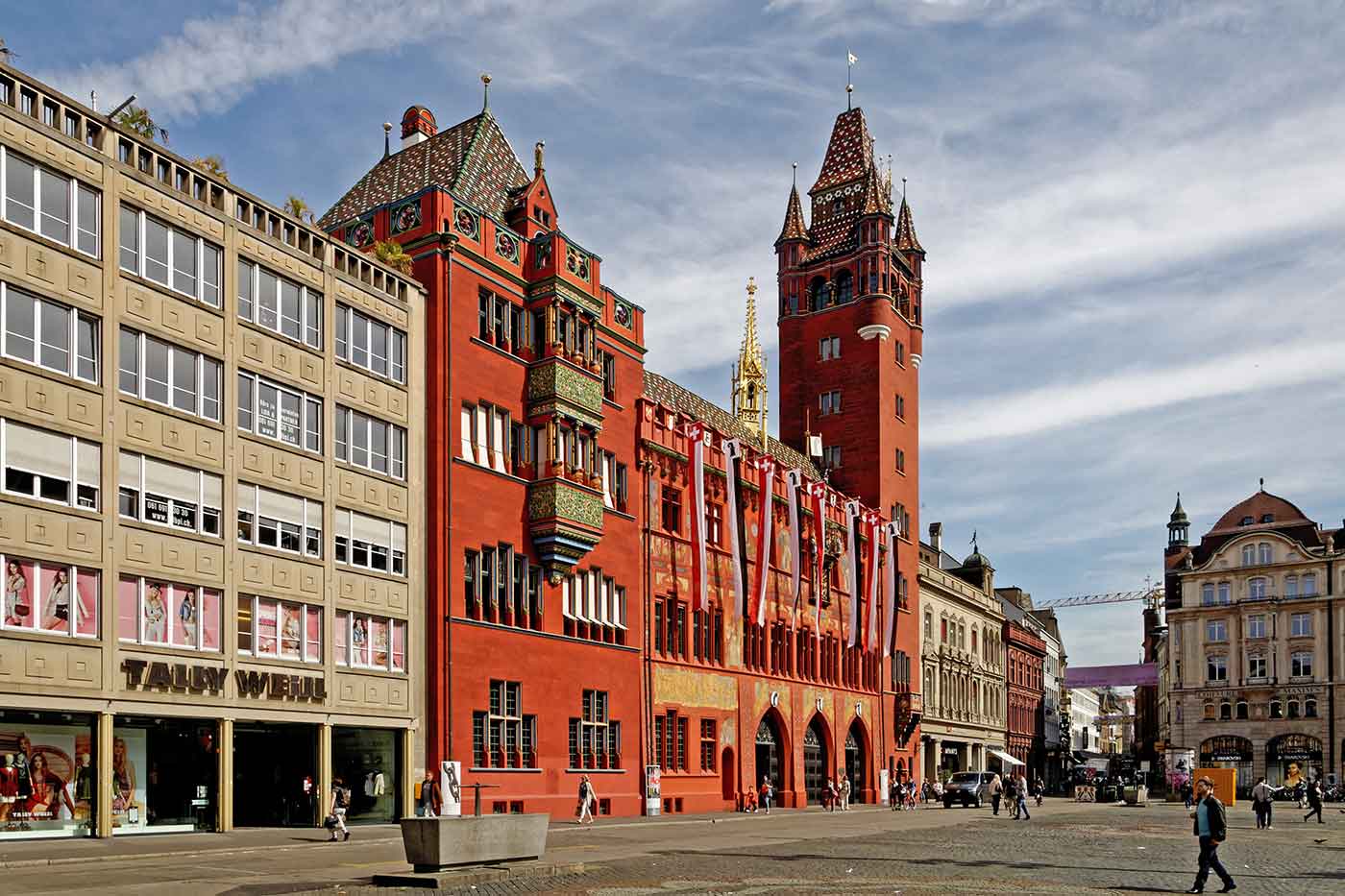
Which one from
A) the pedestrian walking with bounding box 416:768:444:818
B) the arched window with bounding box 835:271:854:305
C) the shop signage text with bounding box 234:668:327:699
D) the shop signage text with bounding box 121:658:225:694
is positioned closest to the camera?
the shop signage text with bounding box 121:658:225:694

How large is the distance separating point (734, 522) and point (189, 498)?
31620 millimetres

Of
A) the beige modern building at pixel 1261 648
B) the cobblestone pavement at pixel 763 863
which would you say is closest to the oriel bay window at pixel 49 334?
the cobblestone pavement at pixel 763 863

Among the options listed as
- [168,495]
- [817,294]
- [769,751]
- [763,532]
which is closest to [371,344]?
[168,495]

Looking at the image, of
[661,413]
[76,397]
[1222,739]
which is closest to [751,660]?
[661,413]

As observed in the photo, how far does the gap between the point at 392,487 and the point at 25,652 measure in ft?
48.1

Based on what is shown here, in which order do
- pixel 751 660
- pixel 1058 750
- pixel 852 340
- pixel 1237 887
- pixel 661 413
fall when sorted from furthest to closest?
1. pixel 1058 750
2. pixel 852 340
3. pixel 751 660
4. pixel 661 413
5. pixel 1237 887

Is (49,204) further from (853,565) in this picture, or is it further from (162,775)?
(853,565)

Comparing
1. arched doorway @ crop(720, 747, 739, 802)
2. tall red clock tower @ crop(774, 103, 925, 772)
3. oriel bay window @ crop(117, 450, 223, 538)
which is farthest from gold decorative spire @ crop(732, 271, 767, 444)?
oriel bay window @ crop(117, 450, 223, 538)

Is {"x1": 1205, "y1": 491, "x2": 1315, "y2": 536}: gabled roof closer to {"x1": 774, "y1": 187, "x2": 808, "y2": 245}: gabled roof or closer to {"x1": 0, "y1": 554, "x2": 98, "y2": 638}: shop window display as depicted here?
{"x1": 774, "y1": 187, "x2": 808, "y2": 245}: gabled roof

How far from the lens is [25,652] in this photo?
32.8 metres

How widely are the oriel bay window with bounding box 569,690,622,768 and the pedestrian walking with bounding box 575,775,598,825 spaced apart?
1189mm

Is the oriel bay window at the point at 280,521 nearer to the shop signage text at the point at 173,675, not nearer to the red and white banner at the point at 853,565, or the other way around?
the shop signage text at the point at 173,675

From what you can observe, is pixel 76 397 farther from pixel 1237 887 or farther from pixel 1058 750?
pixel 1058 750

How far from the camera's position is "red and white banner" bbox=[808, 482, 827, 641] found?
75.9 metres
